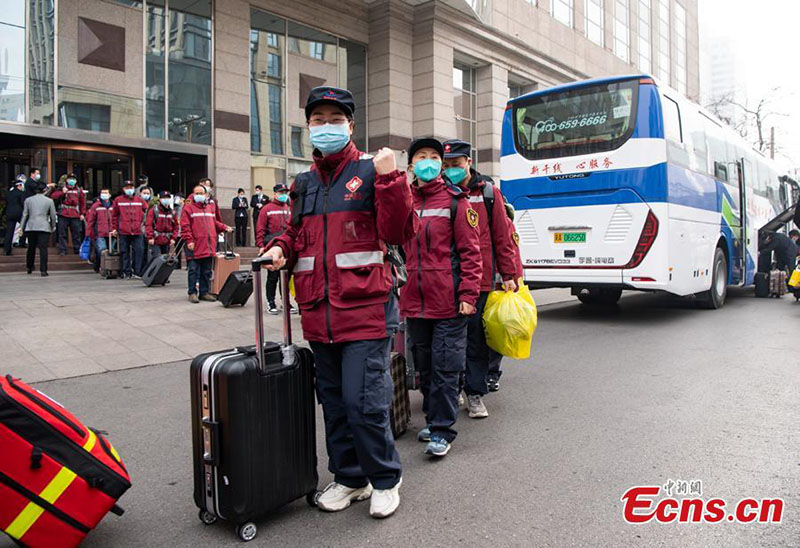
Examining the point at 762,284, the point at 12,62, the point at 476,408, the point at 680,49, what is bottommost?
the point at 476,408

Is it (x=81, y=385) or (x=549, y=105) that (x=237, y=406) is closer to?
(x=81, y=385)

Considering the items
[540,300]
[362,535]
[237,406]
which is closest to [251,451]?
[237,406]

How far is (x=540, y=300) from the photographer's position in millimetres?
12609

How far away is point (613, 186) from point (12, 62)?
14.8m

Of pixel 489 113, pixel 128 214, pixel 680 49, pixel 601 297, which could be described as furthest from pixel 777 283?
pixel 680 49

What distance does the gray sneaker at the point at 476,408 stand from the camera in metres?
4.71

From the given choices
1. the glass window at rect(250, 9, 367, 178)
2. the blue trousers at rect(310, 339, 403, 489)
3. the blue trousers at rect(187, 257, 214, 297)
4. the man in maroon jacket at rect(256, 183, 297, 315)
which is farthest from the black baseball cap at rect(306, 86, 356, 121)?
the glass window at rect(250, 9, 367, 178)

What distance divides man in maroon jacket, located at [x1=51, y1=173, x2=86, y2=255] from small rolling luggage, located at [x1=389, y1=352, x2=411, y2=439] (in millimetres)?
14393

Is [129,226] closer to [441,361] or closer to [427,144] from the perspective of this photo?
[427,144]

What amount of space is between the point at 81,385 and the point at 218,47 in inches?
608

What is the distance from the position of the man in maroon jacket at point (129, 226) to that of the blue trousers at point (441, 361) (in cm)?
1071

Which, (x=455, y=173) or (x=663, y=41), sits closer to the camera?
(x=455, y=173)

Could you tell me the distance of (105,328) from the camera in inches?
317

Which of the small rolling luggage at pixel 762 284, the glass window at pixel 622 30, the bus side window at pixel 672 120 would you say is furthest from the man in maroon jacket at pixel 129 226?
the glass window at pixel 622 30
